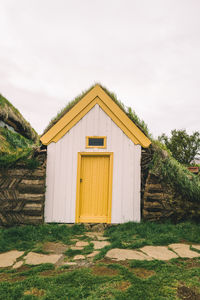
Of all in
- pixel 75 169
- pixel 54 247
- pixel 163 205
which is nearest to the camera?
pixel 54 247

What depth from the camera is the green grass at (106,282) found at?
272 cm

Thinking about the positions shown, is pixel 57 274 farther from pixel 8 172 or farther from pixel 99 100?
pixel 99 100

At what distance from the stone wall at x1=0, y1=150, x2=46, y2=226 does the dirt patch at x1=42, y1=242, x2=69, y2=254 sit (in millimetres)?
1428

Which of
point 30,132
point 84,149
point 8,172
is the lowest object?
point 8,172

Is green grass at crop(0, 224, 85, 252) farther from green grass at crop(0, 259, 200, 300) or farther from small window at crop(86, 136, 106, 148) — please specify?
small window at crop(86, 136, 106, 148)

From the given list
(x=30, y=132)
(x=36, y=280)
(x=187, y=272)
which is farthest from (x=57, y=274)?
(x=30, y=132)

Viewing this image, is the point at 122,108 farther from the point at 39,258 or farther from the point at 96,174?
the point at 39,258

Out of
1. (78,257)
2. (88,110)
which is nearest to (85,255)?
(78,257)

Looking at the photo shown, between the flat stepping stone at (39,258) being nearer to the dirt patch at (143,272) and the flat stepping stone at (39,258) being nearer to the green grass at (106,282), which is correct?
the green grass at (106,282)

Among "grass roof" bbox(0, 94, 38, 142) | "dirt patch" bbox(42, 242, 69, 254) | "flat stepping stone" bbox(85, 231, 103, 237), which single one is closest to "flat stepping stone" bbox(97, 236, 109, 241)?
"flat stepping stone" bbox(85, 231, 103, 237)

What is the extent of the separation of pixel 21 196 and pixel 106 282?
4.00m

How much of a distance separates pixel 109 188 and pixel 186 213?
7.56 feet

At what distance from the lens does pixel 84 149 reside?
22.6 feet

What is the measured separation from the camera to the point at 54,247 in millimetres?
4820
